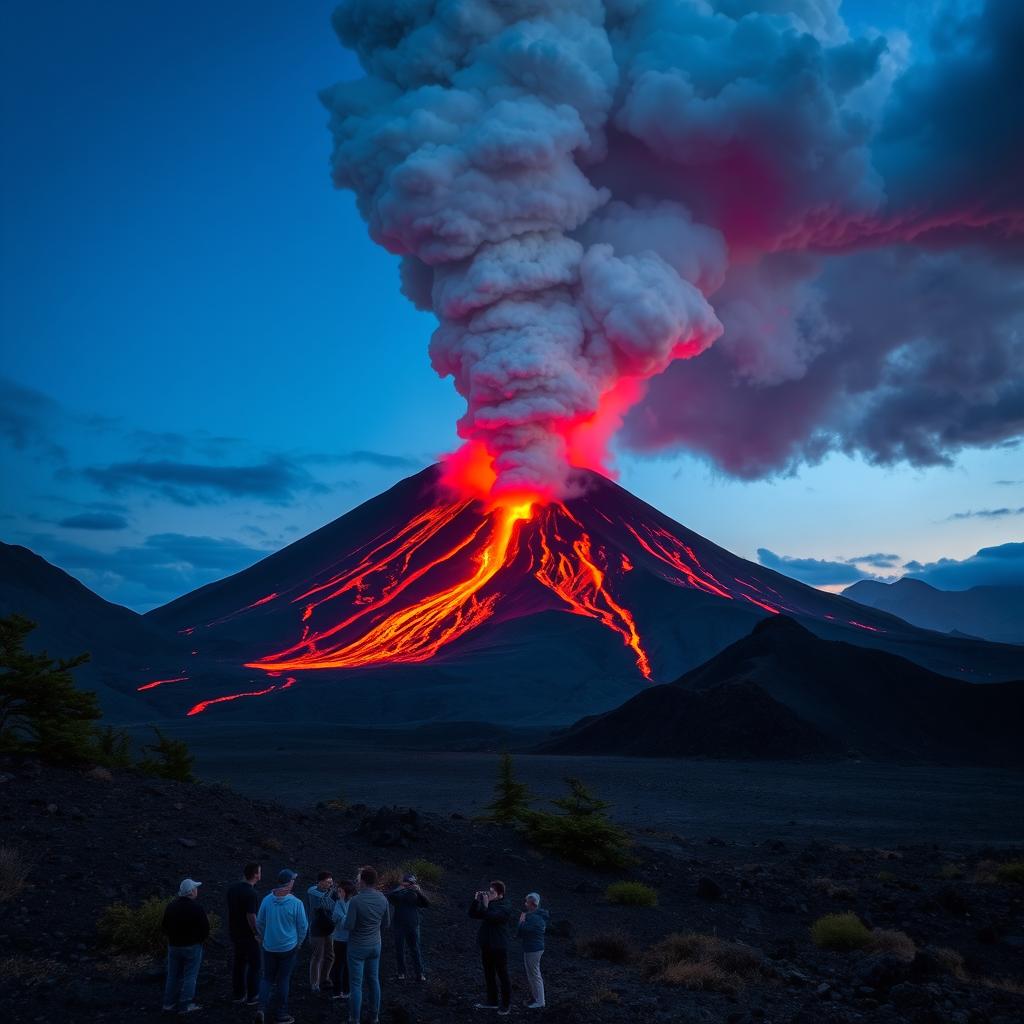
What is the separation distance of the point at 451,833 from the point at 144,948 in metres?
7.28

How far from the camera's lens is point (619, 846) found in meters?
14.5

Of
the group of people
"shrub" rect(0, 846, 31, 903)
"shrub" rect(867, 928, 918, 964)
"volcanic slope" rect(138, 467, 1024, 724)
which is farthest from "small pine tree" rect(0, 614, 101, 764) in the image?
"volcanic slope" rect(138, 467, 1024, 724)

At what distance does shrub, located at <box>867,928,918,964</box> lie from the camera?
34.6 feet

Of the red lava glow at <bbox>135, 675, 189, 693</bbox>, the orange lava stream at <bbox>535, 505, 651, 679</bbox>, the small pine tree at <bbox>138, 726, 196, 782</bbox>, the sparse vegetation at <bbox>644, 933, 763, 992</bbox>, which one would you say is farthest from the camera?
the orange lava stream at <bbox>535, 505, 651, 679</bbox>

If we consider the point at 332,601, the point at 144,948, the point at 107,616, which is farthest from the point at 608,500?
the point at 144,948

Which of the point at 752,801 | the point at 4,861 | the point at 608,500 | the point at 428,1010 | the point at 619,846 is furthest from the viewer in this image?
the point at 608,500

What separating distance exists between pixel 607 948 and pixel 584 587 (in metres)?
83.2

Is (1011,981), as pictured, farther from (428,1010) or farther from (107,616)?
(107,616)

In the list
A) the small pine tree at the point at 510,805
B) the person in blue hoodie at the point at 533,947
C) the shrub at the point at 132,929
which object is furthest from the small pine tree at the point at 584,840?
the shrub at the point at 132,929

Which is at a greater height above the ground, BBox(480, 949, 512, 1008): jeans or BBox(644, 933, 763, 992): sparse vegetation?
BBox(480, 949, 512, 1008): jeans

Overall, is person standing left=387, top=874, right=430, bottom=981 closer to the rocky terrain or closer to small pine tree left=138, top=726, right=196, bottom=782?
the rocky terrain

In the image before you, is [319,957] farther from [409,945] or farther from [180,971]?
[180,971]

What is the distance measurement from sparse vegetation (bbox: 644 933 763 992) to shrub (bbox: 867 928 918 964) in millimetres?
1830

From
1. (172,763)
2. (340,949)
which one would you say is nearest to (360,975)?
(340,949)
